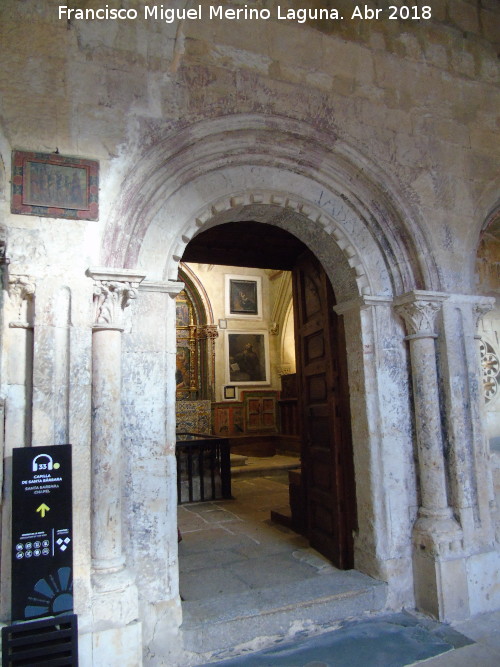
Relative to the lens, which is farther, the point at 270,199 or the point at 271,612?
the point at 270,199

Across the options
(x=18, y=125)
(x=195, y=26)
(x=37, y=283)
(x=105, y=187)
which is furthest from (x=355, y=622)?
(x=195, y=26)

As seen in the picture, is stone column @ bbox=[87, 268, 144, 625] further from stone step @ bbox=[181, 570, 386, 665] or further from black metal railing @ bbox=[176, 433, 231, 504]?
black metal railing @ bbox=[176, 433, 231, 504]

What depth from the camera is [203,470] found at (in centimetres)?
645

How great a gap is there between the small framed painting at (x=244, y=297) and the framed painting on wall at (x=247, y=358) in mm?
464

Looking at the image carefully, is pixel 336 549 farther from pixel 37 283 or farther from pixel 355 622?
pixel 37 283

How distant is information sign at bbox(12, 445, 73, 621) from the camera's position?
2.30 meters

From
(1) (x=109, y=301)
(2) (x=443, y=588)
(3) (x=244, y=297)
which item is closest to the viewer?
(1) (x=109, y=301)

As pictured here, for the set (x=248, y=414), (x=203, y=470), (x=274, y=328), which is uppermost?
(x=274, y=328)

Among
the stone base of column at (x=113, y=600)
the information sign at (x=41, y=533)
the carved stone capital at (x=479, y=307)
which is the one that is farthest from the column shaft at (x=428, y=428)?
the information sign at (x=41, y=533)

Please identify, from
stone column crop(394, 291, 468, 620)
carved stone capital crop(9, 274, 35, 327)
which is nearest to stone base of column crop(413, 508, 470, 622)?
stone column crop(394, 291, 468, 620)

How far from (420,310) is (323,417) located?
1154mm

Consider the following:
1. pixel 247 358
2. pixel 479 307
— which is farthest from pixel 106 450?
pixel 247 358

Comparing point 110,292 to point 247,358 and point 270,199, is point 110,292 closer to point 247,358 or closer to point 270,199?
point 270,199

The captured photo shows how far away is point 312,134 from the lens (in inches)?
135
